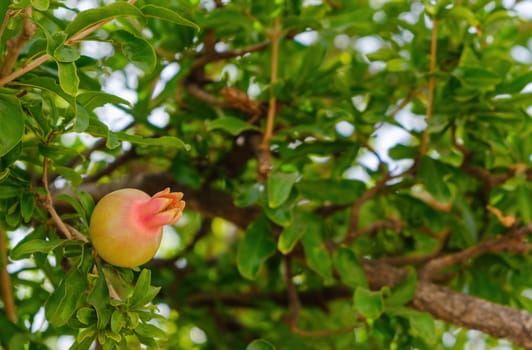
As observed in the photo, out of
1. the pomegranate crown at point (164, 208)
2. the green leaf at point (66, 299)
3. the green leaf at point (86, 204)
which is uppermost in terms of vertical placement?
the pomegranate crown at point (164, 208)

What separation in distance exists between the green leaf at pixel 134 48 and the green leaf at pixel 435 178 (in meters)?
0.55

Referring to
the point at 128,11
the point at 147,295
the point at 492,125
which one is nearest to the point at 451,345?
the point at 492,125

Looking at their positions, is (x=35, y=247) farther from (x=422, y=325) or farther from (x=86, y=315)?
(x=422, y=325)

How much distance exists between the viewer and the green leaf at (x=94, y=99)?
0.86 meters

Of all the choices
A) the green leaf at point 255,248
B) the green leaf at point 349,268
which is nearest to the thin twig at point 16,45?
the green leaf at point 255,248

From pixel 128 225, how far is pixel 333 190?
1.81ft

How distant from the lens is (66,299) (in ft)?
2.79

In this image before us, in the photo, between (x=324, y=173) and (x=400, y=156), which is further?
(x=324, y=173)

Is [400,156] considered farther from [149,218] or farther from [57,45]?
[57,45]

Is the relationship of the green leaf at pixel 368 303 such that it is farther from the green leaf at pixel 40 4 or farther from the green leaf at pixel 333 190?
the green leaf at pixel 40 4

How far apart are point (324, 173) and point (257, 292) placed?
0.96 ft

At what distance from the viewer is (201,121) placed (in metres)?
1.44

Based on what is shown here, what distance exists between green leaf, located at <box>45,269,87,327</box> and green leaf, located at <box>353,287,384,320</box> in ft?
1.37

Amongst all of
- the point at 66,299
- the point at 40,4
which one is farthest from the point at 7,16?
the point at 66,299
